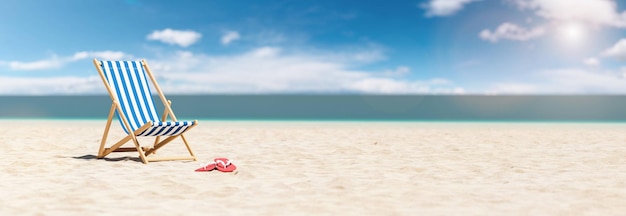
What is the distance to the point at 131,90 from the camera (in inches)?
204

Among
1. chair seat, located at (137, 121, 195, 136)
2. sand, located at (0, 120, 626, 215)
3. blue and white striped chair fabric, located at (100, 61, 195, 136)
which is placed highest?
blue and white striped chair fabric, located at (100, 61, 195, 136)

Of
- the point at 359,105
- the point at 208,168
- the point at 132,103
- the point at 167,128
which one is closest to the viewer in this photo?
the point at 208,168

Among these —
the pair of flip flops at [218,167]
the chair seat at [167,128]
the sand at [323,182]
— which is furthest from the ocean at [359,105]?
the pair of flip flops at [218,167]

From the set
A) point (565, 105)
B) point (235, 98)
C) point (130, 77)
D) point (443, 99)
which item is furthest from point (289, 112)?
point (130, 77)

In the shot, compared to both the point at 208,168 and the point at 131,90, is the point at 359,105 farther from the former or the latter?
the point at 208,168

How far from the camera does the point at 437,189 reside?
3660mm

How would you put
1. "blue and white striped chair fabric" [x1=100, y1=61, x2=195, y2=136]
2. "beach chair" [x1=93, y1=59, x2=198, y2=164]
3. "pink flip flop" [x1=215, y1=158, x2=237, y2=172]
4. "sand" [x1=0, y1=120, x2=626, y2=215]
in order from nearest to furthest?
"sand" [x1=0, y1=120, x2=626, y2=215] < "pink flip flop" [x1=215, y1=158, x2=237, y2=172] < "beach chair" [x1=93, y1=59, x2=198, y2=164] < "blue and white striped chair fabric" [x1=100, y1=61, x2=195, y2=136]

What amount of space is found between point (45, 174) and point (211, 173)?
3.76 ft

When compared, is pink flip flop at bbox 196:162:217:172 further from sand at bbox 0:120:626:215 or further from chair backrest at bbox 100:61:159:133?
chair backrest at bbox 100:61:159:133

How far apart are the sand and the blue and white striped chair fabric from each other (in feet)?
1.23

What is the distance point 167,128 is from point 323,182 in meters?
1.50

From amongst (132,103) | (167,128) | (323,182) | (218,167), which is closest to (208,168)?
(218,167)

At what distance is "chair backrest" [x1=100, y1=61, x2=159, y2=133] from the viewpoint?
507 centimetres

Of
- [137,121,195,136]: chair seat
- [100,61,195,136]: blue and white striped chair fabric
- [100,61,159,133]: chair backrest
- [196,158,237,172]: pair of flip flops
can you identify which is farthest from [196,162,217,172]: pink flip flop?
[100,61,159,133]: chair backrest
